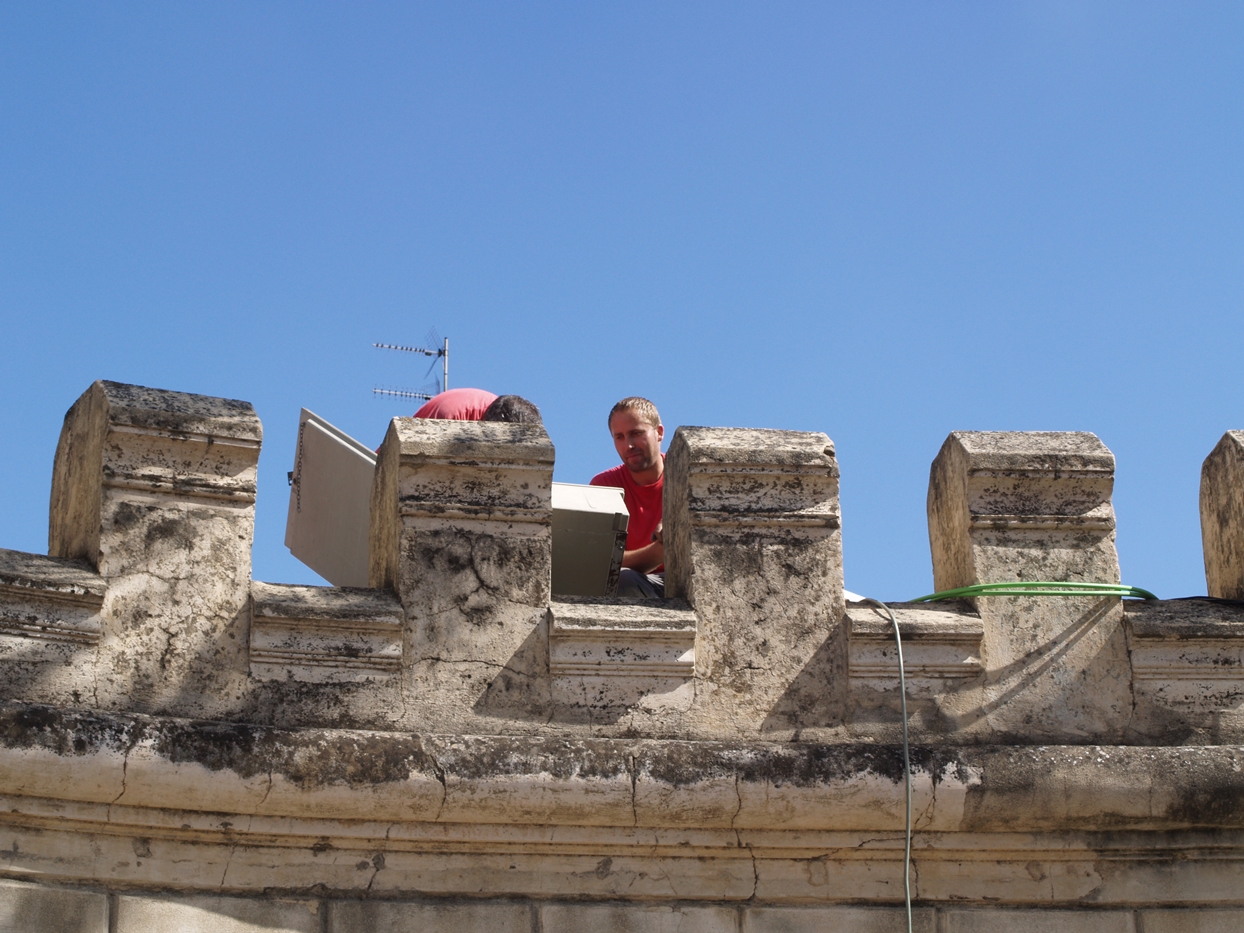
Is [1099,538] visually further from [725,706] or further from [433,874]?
[433,874]

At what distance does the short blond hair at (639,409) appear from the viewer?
20.8 ft

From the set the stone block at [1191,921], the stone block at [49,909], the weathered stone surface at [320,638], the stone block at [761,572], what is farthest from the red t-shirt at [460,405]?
the stone block at [1191,921]

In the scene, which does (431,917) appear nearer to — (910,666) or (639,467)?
(910,666)

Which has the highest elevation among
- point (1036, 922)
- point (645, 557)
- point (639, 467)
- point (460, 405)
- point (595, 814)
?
point (460, 405)

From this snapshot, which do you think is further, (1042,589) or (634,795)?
(1042,589)

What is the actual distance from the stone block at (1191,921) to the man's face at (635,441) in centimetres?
255

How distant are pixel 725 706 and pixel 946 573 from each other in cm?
108

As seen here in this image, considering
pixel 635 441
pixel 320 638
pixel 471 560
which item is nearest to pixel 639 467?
pixel 635 441

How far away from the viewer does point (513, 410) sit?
6.09 meters

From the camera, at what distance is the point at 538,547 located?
16.5 feet

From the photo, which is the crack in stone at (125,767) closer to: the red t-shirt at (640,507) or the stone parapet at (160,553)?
the stone parapet at (160,553)

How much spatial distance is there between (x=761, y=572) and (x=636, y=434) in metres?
1.35

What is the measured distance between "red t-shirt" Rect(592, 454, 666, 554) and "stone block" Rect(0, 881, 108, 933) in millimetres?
2692

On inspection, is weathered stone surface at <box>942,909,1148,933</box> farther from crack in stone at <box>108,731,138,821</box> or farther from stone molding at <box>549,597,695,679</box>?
crack in stone at <box>108,731,138,821</box>
